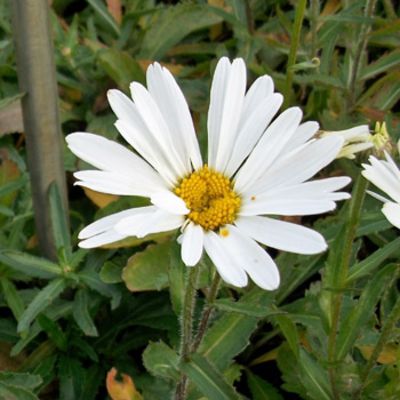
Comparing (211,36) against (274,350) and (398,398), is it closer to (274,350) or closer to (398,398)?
(274,350)

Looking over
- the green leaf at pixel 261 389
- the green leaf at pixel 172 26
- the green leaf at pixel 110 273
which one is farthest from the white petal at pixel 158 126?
the green leaf at pixel 172 26

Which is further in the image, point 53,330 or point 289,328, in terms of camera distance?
point 53,330

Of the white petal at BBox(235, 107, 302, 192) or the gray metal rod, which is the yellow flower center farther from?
the gray metal rod

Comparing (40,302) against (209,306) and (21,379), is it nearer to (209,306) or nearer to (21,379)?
(21,379)

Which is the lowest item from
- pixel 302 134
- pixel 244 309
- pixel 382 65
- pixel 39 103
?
pixel 244 309

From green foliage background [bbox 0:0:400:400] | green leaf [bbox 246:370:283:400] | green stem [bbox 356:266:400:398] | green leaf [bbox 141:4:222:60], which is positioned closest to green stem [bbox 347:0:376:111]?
green foliage background [bbox 0:0:400:400]

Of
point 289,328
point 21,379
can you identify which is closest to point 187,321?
point 289,328

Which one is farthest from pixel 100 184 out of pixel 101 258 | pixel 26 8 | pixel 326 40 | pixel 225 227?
pixel 326 40

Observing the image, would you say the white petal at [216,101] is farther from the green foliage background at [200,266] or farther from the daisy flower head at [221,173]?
the green foliage background at [200,266]
